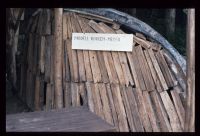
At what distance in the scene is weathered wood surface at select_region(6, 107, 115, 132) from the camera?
4.68 m

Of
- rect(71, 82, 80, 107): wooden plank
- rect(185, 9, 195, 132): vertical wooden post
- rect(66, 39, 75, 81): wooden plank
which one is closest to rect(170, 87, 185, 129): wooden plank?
rect(185, 9, 195, 132): vertical wooden post

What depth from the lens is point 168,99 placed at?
7594 millimetres

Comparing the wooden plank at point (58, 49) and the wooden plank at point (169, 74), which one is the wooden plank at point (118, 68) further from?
the wooden plank at point (58, 49)

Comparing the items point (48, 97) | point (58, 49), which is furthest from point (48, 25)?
point (48, 97)

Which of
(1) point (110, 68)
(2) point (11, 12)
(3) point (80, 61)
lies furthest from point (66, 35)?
(2) point (11, 12)

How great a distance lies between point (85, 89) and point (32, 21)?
3.26 metres

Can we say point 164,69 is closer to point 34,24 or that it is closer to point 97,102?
point 97,102

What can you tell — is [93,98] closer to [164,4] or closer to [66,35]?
[66,35]

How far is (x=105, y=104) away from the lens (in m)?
7.36

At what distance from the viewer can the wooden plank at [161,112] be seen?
290 inches

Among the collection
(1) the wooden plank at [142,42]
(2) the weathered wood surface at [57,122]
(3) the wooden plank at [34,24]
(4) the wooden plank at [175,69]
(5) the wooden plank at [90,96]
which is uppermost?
(3) the wooden plank at [34,24]

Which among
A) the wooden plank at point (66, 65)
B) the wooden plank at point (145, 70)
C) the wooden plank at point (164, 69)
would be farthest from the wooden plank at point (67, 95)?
the wooden plank at point (164, 69)

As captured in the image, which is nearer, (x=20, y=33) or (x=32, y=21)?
(x=32, y=21)

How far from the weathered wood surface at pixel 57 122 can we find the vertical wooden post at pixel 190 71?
150 centimetres
